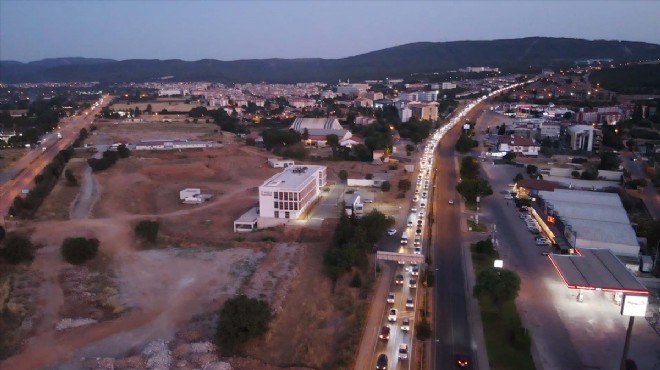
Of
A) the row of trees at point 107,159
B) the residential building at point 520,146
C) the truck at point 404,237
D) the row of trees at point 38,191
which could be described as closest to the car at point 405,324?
the truck at point 404,237

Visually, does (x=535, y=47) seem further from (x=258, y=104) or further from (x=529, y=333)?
(x=529, y=333)

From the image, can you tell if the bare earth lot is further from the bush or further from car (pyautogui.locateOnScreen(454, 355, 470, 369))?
car (pyautogui.locateOnScreen(454, 355, 470, 369))

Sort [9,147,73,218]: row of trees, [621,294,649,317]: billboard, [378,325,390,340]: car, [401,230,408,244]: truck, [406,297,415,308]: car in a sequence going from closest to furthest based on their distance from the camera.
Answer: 1. [621,294,649,317]: billboard
2. [378,325,390,340]: car
3. [406,297,415,308]: car
4. [401,230,408,244]: truck
5. [9,147,73,218]: row of trees

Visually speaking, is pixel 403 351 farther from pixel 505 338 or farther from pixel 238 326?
pixel 238 326

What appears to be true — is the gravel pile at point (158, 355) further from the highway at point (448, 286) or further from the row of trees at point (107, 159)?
the row of trees at point (107, 159)

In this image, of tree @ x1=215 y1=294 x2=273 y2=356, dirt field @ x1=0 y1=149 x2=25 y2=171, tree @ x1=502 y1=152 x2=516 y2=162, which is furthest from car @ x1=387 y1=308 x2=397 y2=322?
dirt field @ x1=0 y1=149 x2=25 y2=171

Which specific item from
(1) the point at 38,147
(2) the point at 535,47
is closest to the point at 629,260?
(1) the point at 38,147
